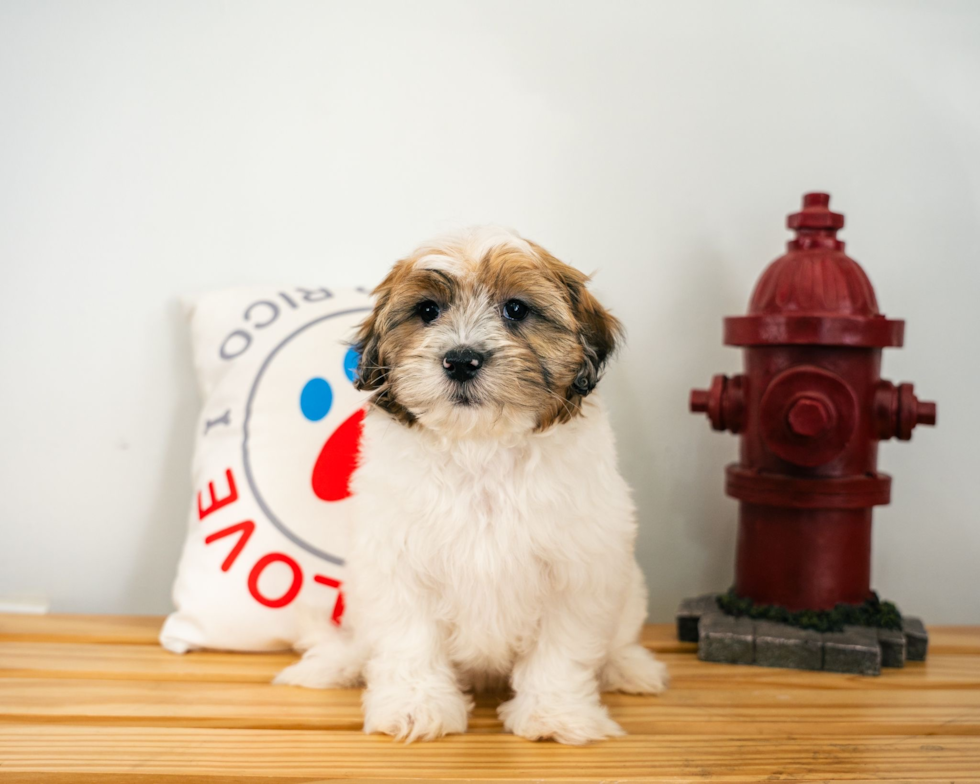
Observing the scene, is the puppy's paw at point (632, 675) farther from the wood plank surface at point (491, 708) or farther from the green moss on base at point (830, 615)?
the green moss on base at point (830, 615)

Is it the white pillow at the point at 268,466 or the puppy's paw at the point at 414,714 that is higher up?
the white pillow at the point at 268,466

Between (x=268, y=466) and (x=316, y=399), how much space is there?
22 cm

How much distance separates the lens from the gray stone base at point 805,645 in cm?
203

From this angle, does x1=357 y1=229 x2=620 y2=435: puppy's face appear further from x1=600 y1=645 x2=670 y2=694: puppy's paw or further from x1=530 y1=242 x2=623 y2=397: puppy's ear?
x1=600 y1=645 x2=670 y2=694: puppy's paw

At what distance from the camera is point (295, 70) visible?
2.50 m

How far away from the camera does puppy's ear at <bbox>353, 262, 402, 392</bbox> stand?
1.63 meters

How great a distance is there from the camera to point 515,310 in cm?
159

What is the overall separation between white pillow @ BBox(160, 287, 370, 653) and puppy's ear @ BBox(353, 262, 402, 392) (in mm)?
391

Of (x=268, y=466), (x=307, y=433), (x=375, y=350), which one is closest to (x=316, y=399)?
(x=307, y=433)

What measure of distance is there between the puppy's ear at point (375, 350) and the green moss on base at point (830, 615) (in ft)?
3.93

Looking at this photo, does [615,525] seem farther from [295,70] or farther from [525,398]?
[295,70]

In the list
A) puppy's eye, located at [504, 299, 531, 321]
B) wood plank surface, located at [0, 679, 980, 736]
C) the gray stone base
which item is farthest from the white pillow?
the gray stone base

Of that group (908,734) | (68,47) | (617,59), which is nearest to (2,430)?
(68,47)

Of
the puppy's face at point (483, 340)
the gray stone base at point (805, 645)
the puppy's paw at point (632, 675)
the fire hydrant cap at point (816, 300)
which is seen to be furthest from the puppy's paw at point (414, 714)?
the fire hydrant cap at point (816, 300)
